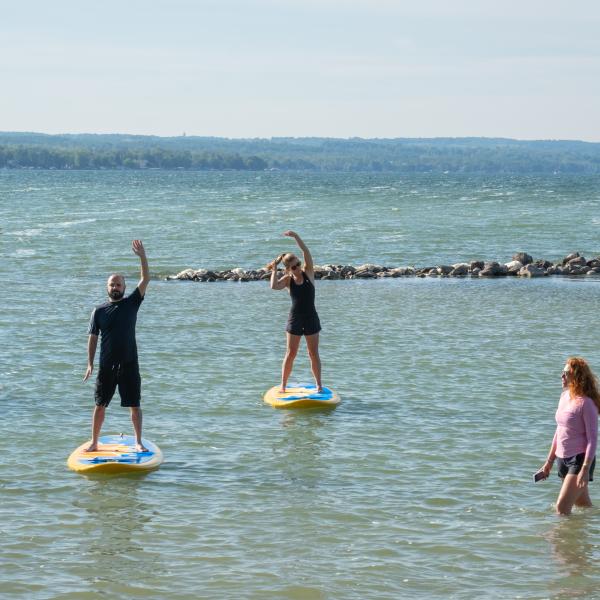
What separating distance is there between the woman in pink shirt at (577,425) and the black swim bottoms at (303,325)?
537 cm

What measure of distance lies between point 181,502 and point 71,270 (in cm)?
2699

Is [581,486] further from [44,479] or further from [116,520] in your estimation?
Result: [44,479]

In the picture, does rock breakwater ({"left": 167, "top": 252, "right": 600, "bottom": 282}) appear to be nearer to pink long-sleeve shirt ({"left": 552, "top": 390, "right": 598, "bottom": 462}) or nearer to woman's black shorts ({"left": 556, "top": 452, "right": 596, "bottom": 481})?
woman's black shorts ({"left": 556, "top": 452, "right": 596, "bottom": 481})

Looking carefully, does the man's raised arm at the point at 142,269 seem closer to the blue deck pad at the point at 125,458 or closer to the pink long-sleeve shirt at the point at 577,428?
the blue deck pad at the point at 125,458

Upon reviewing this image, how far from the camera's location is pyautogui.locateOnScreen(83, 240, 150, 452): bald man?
11.7 m

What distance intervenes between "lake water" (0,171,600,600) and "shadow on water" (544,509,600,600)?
2cm

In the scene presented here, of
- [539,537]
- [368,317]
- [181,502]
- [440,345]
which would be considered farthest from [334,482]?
[368,317]

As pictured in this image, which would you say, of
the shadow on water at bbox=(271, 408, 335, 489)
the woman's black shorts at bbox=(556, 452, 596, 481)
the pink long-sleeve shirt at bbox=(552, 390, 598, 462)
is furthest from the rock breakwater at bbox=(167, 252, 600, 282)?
the pink long-sleeve shirt at bbox=(552, 390, 598, 462)

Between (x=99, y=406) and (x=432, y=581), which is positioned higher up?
(x=99, y=406)

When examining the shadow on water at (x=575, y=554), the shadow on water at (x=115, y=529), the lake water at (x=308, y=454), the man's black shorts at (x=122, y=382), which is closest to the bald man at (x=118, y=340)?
the man's black shorts at (x=122, y=382)

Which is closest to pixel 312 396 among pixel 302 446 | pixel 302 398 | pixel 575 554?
pixel 302 398

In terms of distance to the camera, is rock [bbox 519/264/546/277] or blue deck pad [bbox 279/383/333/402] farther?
rock [bbox 519/264/546/277]

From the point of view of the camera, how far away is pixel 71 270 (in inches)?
1476

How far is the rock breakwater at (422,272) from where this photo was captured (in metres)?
34.5
